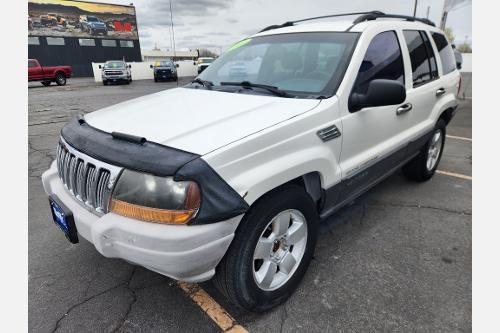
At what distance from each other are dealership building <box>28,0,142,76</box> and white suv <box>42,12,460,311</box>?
4142cm

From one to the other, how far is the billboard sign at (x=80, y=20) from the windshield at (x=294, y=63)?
41774mm

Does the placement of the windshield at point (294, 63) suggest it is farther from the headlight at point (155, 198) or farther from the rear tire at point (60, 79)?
the rear tire at point (60, 79)

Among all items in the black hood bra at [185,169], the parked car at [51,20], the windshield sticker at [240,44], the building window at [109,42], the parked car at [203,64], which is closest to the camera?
the black hood bra at [185,169]

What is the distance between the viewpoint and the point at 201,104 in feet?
8.25

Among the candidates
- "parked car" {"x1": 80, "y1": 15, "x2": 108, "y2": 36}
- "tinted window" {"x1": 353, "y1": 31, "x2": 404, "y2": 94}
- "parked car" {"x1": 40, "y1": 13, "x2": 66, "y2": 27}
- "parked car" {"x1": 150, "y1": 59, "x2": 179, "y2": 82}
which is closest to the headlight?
"tinted window" {"x1": 353, "y1": 31, "x2": 404, "y2": 94}

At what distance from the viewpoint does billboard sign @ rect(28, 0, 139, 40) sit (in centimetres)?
3738

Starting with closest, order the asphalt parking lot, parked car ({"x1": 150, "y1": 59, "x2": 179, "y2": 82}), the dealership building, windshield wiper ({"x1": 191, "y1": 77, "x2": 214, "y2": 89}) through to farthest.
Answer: the asphalt parking lot → windshield wiper ({"x1": 191, "y1": 77, "x2": 214, "y2": 89}) → parked car ({"x1": 150, "y1": 59, "x2": 179, "y2": 82}) → the dealership building

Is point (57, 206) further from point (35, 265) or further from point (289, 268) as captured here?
point (289, 268)

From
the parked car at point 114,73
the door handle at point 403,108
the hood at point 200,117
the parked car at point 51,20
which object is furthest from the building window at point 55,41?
the door handle at point 403,108

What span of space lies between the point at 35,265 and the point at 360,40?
324 centimetres

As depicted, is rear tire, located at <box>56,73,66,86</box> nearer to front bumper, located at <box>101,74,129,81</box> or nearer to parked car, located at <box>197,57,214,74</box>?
front bumper, located at <box>101,74,129,81</box>

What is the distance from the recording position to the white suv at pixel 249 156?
1.74 metres

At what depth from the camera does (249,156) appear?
1896 millimetres

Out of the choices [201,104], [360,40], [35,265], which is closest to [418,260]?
[360,40]
